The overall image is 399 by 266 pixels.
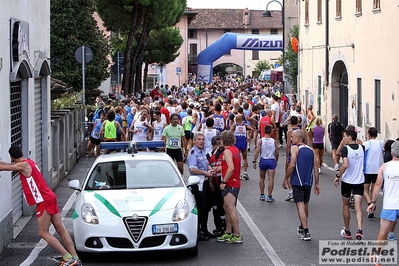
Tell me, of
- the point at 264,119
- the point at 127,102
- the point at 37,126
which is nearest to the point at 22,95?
the point at 37,126

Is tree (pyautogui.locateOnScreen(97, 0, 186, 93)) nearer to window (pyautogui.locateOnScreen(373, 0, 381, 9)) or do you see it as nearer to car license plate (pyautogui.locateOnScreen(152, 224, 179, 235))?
window (pyautogui.locateOnScreen(373, 0, 381, 9))

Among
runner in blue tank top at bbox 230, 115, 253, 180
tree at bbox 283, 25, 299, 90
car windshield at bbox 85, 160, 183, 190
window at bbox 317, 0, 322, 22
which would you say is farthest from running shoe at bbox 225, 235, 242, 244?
tree at bbox 283, 25, 299, 90

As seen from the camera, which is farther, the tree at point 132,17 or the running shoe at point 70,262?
the tree at point 132,17

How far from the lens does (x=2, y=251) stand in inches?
486

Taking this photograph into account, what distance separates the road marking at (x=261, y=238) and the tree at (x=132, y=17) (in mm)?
27368

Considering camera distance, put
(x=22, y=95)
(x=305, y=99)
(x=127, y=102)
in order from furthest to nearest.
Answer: (x=305, y=99)
(x=127, y=102)
(x=22, y=95)

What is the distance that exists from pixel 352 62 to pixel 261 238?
1415cm

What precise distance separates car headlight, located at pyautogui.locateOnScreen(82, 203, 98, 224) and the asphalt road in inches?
25.0

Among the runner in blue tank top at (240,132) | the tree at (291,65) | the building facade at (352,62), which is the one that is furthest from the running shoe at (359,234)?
the tree at (291,65)

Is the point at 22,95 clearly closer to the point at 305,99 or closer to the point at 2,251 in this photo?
the point at 2,251

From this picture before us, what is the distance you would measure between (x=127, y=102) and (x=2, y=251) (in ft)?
59.5

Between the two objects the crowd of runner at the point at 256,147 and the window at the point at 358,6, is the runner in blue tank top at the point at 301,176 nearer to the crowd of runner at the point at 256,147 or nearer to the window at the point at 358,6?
the crowd of runner at the point at 256,147

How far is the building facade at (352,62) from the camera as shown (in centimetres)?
2180

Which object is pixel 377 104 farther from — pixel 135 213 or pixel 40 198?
pixel 40 198
